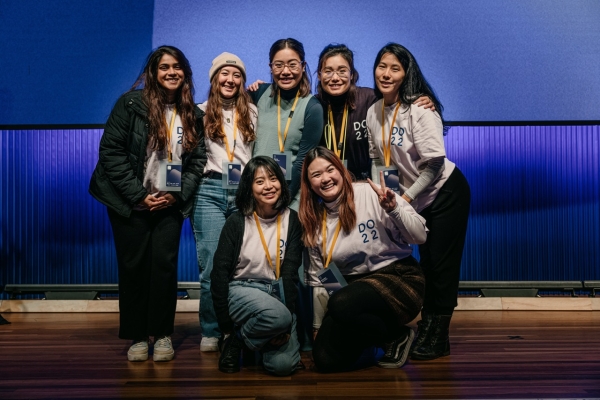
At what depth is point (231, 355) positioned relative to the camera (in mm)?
2557

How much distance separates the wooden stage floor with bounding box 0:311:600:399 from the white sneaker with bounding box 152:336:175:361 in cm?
5

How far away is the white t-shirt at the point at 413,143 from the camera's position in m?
2.63

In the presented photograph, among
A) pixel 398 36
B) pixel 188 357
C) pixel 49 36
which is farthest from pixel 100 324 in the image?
pixel 398 36

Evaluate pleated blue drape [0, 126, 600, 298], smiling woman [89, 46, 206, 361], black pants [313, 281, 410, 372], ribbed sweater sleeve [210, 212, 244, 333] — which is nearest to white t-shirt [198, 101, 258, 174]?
smiling woman [89, 46, 206, 361]

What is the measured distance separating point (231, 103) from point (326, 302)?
40.4 inches

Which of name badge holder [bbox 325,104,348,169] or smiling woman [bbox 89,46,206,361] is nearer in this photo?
smiling woman [bbox 89,46,206,361]

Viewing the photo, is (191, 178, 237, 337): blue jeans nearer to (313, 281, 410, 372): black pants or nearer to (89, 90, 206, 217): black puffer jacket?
(89, 90, 206, 217): black puffer jacket

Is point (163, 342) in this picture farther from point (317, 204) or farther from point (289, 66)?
point (289, 66)

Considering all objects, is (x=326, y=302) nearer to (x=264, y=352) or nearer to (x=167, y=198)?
(x=264, y=352)

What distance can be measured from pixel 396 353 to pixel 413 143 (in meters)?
0.88

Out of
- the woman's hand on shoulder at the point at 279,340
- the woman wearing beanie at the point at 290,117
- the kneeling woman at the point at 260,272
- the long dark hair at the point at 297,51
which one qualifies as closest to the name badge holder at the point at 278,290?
the kneeling woman at the point at 260,272

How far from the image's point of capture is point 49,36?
167 inches

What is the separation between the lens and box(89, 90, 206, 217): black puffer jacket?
8.93ft

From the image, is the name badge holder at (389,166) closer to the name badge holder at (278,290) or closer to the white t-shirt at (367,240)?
the white t-shirt at (367,240)
